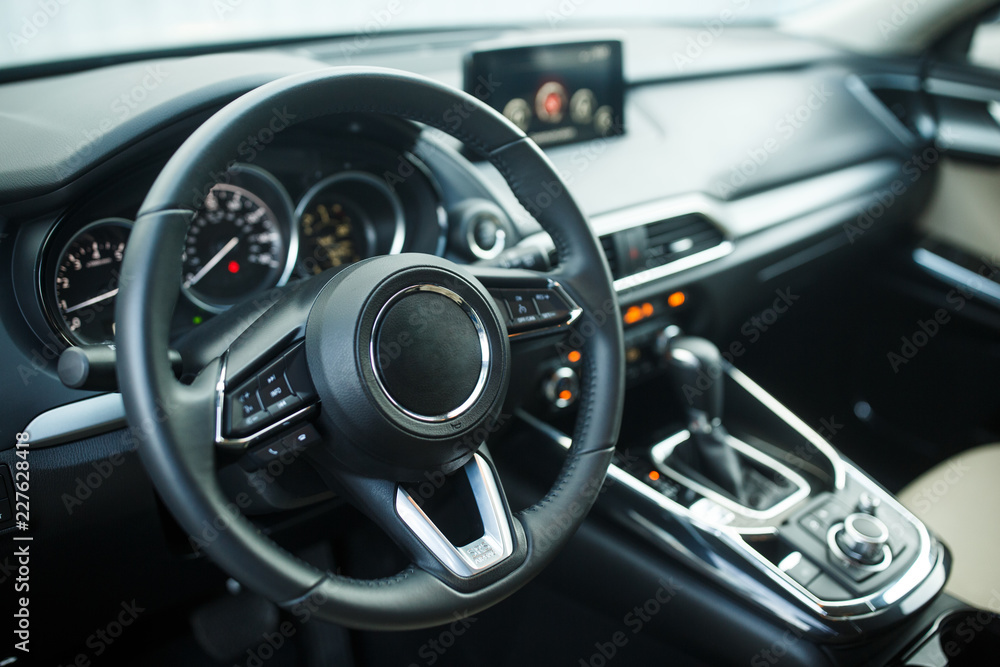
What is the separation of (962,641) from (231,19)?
5.87ft

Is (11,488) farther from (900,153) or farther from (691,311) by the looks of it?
(900,153)

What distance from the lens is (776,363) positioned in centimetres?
215

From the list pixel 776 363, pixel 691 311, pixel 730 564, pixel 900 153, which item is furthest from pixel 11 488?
pixel 900 153

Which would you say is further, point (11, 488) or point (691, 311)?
point (691, 311)

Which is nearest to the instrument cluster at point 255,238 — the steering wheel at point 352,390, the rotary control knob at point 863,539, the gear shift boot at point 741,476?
the steering wheel at point 352,390

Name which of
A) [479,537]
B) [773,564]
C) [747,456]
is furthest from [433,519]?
[747,456]

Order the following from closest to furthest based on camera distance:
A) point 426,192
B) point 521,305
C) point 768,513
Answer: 1. point 521,305
2. point 426,192
3. point 768,513

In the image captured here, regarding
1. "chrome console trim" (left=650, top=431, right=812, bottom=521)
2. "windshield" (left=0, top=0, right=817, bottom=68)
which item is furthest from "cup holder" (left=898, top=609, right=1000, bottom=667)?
"windshield" (left=0, top=0, right=817, bottom=68)

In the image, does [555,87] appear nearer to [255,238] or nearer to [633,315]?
[633,315]

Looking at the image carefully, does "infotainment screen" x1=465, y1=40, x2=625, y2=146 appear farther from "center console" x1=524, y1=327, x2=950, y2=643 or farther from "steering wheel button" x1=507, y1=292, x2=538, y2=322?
"steering wheel button" x1=507, y1=292, x2=538, y2=322

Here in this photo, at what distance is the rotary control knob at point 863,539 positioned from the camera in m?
1.36

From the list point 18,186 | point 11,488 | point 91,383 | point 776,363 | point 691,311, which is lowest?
point 776,363

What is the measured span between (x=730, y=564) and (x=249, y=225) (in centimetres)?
97

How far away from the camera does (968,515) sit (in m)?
1.56
